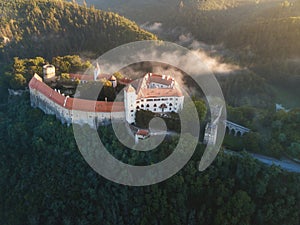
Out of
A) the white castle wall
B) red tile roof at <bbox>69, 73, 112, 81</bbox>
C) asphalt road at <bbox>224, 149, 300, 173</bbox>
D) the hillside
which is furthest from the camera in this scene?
the hillside

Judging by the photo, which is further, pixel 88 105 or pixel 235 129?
pixel 235 129

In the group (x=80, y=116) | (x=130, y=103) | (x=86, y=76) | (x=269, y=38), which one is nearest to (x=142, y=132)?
(x=130, y=103)

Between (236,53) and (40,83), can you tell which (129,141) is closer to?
(40,83)

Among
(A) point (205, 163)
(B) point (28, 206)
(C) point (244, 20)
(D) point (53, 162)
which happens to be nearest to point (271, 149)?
(A) point (205, 163)

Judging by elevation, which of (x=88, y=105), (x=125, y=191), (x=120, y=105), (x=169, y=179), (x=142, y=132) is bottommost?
(x=125, y=191)

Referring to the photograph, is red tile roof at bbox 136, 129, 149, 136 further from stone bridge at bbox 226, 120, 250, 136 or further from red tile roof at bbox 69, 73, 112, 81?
stone bridge at bbox 226, 120, 250, 136

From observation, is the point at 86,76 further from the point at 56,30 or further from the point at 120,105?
the point at 56,30

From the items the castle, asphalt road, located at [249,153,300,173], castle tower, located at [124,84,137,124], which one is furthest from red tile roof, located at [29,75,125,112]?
asphalt road, located at [249,153,300,173]

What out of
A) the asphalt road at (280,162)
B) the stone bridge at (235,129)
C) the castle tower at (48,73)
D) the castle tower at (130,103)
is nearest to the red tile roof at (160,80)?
the castle tower at (130,103)
